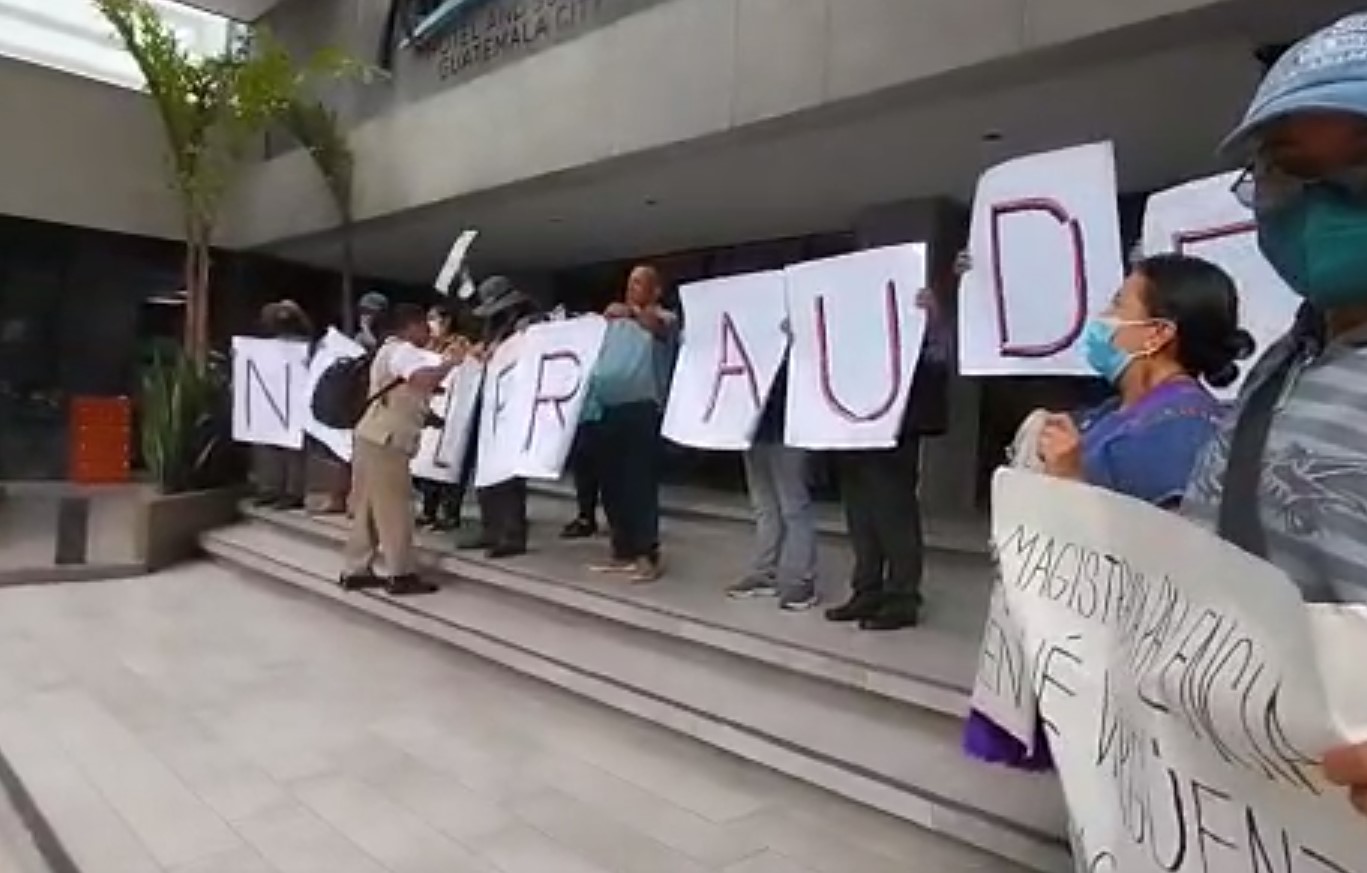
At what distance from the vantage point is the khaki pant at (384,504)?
4.93m

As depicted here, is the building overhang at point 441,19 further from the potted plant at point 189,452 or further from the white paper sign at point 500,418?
the white paper sign at point 500,418

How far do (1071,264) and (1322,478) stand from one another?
1.78m

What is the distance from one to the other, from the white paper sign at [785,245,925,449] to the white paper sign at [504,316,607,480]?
3.90ft

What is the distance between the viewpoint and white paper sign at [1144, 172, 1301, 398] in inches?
93.6

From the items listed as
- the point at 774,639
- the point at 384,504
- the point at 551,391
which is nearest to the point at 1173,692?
the point at 774,639

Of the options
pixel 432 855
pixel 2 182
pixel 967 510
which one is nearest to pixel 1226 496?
pixel 432 855

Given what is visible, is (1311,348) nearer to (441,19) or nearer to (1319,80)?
(1319,80)

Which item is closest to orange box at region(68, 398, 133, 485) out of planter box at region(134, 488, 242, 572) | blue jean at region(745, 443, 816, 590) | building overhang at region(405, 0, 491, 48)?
planter box at region(134, 488, 242, 572)

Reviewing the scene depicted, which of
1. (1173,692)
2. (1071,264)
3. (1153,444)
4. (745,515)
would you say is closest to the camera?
(1173,692)

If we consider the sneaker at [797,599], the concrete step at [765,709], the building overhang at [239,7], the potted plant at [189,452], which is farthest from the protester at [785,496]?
the building overhang at [239,7]

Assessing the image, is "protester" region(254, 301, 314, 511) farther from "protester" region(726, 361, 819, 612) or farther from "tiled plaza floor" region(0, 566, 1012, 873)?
"protester" region(726, 361, 819, 612)

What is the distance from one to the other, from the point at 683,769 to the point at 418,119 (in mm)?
6173

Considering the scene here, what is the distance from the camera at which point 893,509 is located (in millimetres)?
3549

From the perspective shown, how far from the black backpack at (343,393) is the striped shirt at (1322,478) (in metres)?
4.80
